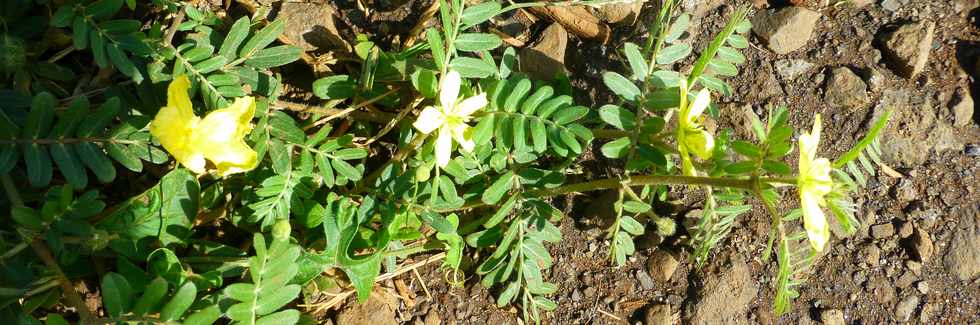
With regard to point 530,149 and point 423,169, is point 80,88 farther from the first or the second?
point 530,149

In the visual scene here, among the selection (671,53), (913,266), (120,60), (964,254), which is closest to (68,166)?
(120,60)

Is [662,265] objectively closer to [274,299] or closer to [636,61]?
[636,61]

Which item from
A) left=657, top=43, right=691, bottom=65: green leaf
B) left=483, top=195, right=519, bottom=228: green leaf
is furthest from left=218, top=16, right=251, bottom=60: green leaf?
left=657, top=43, right=691, bottom=65: green leaf

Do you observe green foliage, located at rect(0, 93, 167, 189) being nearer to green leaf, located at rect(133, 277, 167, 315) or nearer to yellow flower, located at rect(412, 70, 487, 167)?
green leaf, located at rect(133, 277, 167, 315)

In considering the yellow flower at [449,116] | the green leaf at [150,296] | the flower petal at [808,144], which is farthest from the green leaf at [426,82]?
the flower petal at [808,144]

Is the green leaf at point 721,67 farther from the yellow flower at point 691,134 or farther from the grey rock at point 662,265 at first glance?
the grey rock at point 662,265
